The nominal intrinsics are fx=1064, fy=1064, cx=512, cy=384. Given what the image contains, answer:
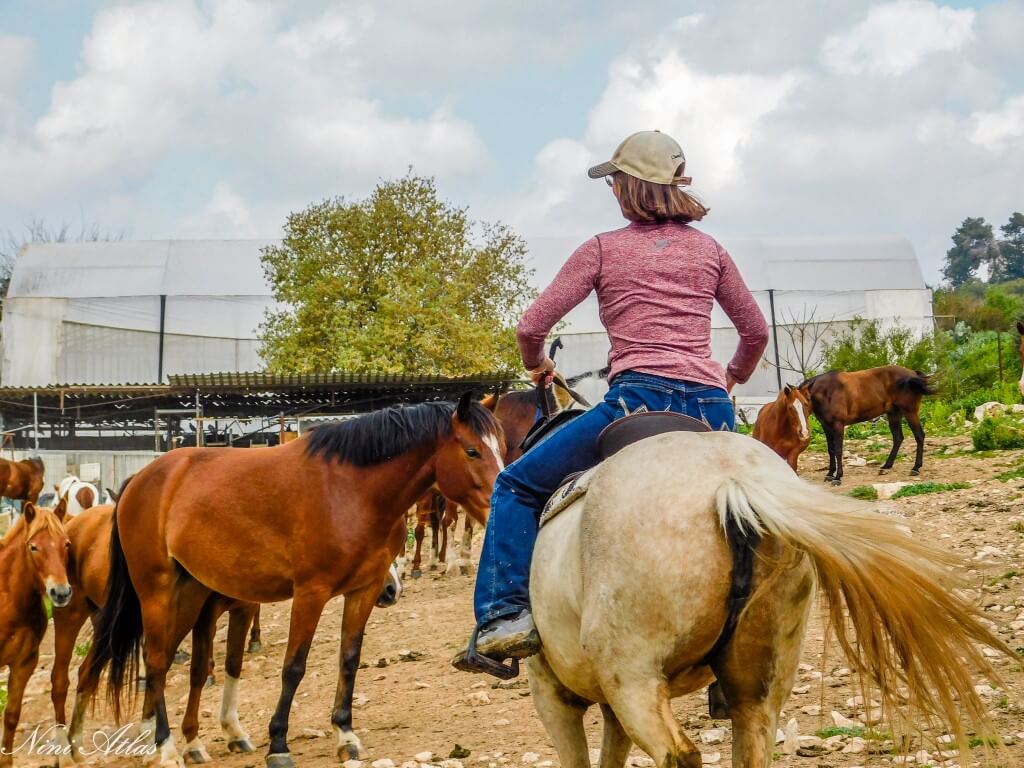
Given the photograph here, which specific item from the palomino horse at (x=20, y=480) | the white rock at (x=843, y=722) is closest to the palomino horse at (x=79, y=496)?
the palomino horse at (x=20, y=480)

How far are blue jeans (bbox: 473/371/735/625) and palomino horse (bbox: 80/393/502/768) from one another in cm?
241

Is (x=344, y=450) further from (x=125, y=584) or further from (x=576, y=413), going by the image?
(x=576, y=413)

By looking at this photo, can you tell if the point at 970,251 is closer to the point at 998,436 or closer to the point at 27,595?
the point at 998,436

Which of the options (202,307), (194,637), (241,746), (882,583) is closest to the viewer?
(882,583)

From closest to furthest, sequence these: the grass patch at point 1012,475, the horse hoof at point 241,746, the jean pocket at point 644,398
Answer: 1. the jean pocket at point 644,398
2. the horse hoof at point 241,746
3. the grass patch at point 1012,475

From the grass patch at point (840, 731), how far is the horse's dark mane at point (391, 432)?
92.8 inches

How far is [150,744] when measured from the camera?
272 inches

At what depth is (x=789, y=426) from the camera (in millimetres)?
13867

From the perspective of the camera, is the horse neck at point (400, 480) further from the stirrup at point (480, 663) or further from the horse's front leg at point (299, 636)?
the stirrup at point (480, 663)

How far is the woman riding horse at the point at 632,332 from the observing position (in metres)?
3.42

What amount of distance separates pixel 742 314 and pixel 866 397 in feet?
45.6

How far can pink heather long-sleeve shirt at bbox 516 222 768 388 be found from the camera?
342 centimetres

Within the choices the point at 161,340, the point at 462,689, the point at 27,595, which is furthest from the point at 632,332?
the point at 161,340

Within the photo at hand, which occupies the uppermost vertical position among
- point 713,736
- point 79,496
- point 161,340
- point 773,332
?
point 773,332
